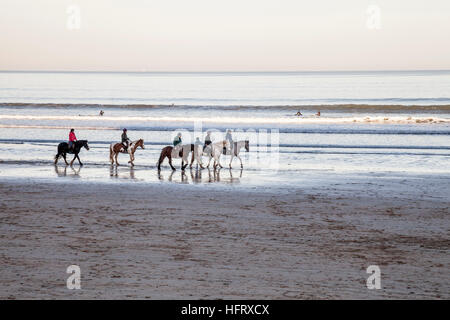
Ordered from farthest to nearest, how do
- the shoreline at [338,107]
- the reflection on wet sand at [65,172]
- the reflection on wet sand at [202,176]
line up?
1. the shoreline at [338,107]
2. the reflection on wet sand at [65,172]
3. the reflection on wet sand at [202,176]

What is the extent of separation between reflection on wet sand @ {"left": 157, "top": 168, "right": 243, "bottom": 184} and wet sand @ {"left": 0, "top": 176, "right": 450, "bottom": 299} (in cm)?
153

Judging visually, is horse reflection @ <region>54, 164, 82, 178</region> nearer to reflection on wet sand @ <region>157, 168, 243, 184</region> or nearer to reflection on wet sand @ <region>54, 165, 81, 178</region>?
reflection on wet sand @ <region>54, 165, 81, 178</region>

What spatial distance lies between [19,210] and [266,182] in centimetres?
745

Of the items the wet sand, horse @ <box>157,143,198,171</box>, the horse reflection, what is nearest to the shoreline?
horse @ <box>157,143,198,171</box>

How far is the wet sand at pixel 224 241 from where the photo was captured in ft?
28.2

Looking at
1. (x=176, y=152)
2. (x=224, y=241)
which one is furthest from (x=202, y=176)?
(x=224, y=241)

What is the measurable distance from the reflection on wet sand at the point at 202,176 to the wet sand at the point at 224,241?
153 centimetres

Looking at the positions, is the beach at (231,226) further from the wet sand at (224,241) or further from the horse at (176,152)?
the horse at (176,152)

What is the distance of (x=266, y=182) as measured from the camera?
734 inches

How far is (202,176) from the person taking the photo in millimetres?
20234

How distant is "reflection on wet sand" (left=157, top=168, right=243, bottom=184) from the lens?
1922 centimetres

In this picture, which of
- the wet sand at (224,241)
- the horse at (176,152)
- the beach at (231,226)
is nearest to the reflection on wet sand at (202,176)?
the beach at (231,226)
